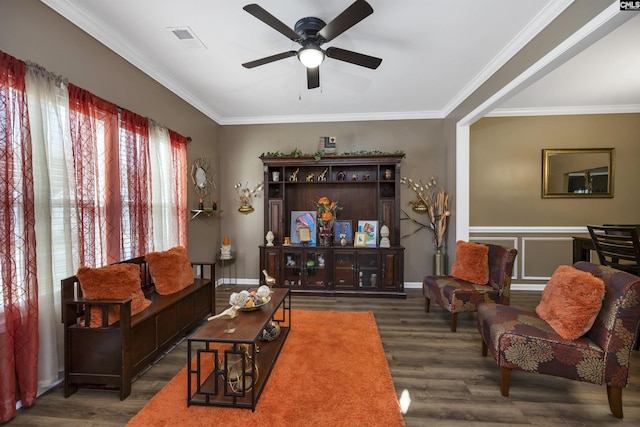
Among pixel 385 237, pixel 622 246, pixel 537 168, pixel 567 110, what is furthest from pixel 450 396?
pixel 567 110

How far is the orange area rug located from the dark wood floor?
10 cm

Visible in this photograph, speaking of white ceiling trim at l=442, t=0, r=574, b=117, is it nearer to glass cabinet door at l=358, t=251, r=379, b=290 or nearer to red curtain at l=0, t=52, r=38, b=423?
glass cabinet door at l=358, t=251, r=379, b=290

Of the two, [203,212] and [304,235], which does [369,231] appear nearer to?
[304,235]

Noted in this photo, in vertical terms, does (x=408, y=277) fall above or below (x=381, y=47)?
below

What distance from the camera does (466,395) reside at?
1935 millimetres

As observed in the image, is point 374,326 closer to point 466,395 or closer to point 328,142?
point 466,395

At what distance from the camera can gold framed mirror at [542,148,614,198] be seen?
13.7ft

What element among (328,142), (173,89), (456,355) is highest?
(173,89)

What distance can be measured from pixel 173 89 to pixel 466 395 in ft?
14.4

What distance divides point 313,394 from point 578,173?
5160 millimetres

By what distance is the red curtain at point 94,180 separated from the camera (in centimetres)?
212

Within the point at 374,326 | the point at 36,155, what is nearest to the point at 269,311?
the point at 374,326

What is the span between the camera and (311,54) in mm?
2180

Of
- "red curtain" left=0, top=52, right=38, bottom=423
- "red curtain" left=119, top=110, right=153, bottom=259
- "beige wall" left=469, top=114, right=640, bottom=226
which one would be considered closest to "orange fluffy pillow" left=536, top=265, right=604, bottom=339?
"beige wall" left=469, top=114, right=640, bottom=226
